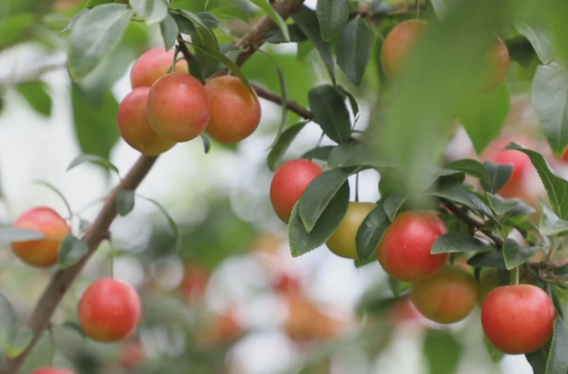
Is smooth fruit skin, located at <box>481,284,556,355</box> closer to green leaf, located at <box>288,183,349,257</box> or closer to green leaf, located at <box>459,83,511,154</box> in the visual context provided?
green leaf, located at <box>288,183,349,257</box>

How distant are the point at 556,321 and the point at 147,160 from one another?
0.40 m

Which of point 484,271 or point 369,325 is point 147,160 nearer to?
point 484,271

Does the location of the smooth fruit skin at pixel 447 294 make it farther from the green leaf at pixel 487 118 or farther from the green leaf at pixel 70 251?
the green leaf at pixel 70 251

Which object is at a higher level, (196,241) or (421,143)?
(421,143)

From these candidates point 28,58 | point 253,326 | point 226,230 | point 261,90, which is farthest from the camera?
point 253,326

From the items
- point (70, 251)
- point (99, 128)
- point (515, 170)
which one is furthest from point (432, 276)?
point (99, 128)

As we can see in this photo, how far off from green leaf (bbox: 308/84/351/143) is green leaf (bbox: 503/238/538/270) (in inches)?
7.0

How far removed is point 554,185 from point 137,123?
13.9 inches

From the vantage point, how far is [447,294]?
0.64m

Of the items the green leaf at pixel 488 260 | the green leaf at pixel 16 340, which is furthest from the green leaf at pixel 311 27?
the green leaf at pixel 16 340

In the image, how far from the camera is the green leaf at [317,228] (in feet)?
1.94

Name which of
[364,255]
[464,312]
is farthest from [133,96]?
[464,312]

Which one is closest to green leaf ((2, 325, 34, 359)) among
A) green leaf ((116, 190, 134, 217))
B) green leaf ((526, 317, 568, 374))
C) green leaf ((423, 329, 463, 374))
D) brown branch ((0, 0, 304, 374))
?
brown branch ((0, 0, 304, 374))

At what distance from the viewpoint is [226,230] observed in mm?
1521
